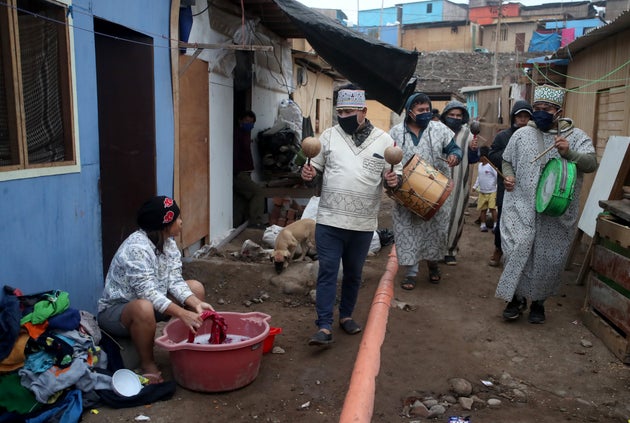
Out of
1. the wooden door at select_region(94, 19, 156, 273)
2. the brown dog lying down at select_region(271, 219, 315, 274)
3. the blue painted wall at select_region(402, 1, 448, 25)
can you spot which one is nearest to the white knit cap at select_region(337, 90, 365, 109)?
the wooden door at select_region(94, 19, 156, 273)

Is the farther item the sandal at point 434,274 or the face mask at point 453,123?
the face mask at point 453,123

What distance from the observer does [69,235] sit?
3973 mm

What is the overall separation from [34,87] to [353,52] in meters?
4.15

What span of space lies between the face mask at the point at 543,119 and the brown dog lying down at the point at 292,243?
3.05m

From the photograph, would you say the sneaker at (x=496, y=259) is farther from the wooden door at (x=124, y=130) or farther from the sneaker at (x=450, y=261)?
the wooden door at (x=124, y=130)

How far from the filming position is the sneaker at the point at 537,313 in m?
4.83

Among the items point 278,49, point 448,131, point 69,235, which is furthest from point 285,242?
point 278,49

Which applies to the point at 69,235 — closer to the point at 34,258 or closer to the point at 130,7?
the point at 34,258

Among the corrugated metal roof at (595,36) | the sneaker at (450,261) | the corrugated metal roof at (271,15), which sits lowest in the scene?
the sneaker at (450,261)

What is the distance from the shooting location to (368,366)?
12.2ft

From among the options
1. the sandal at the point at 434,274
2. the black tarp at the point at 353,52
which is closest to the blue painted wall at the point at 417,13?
the black tarp at the point at 353,52

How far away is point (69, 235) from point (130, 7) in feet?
7.00

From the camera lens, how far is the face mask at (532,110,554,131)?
14.7ft

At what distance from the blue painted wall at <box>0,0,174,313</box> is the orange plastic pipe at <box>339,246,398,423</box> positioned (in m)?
2.16
